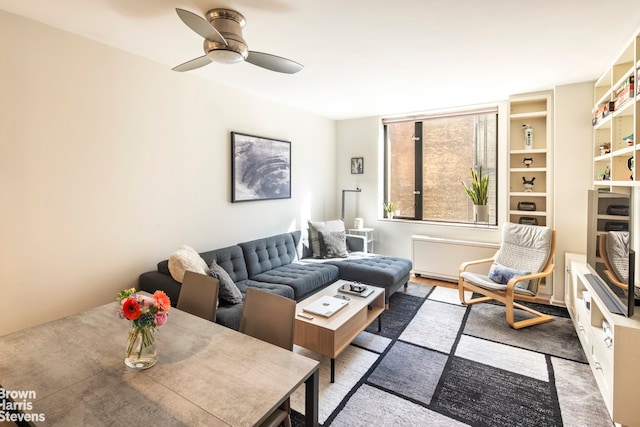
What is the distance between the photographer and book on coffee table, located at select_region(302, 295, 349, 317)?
253cm

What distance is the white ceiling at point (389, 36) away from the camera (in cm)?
200

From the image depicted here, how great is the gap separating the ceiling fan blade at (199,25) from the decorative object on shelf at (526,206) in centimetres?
404

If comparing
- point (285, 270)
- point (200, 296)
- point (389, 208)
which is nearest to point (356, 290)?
point (285, 270)

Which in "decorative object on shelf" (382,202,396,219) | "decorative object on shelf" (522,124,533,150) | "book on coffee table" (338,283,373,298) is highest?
"decorative object on shelf" (522,124,533,150)

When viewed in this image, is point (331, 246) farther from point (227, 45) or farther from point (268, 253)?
point (227, 45)

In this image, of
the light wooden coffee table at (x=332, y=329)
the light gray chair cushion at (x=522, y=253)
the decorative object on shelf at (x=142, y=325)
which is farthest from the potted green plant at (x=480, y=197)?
the decorative object on shelf at (x=142, y=325)

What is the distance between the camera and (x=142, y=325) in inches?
51.3

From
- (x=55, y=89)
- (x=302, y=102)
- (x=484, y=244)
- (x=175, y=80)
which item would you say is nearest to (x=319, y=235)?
(x=302, y=102)

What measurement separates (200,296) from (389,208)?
12.5ft

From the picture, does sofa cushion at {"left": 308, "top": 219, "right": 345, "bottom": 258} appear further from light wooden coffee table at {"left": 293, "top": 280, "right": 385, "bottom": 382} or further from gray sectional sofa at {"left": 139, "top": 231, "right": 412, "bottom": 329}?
light wooden coffee table at {"left": 293, "top": 280, "right": 385, "bottom": 382}

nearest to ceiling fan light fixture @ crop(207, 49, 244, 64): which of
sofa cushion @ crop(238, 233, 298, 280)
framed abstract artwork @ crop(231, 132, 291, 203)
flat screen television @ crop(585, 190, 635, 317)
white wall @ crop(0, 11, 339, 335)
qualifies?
white wall @ crop(0, 11, 339, 335)

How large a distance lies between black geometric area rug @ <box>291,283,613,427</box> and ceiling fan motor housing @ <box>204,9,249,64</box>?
2282 mm

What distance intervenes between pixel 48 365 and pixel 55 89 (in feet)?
6.43

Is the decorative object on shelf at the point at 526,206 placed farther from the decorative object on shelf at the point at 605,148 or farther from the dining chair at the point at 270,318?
the dining chair at the point at 270,318
